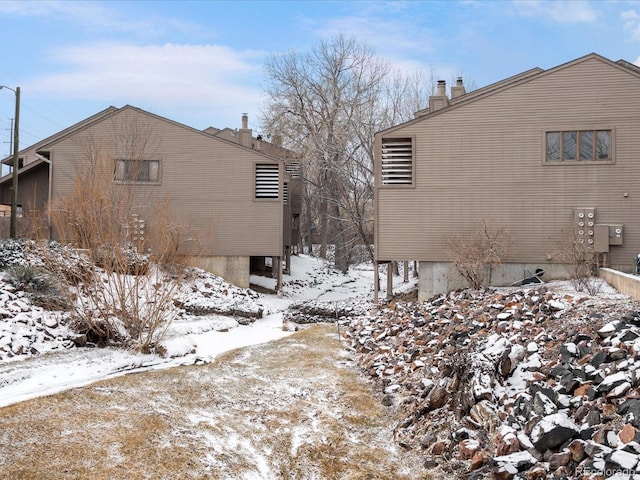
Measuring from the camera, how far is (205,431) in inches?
251

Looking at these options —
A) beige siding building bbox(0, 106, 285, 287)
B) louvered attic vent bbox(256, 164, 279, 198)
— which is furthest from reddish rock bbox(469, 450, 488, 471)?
louvered attic vent bbox(256, 164, 279, 198)

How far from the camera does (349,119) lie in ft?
94.5

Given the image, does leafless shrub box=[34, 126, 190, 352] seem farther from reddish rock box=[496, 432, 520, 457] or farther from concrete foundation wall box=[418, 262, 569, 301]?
concrete foundation wall box=[418, 262, 569, 301]

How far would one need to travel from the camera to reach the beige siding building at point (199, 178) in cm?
1992

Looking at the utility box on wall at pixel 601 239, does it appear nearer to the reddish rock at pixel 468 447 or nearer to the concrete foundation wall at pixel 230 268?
the reddish rock at pixel 468 447

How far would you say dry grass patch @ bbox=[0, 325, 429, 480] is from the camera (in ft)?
17.8

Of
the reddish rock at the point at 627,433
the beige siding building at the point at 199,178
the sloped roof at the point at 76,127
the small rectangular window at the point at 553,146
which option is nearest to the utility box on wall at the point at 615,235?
the small rectangular window at the point at 553,146

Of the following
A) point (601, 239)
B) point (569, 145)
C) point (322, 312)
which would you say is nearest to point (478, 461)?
point (601, 239)

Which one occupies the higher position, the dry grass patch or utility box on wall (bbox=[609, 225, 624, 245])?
utility box on wall (bbox=[609, 225, 624, 245])

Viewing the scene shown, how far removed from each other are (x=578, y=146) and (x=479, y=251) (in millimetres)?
4177

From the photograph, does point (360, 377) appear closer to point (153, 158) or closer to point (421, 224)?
point (421, 224)

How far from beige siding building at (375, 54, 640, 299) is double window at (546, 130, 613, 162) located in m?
0.03

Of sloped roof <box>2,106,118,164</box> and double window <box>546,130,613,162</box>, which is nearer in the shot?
double window <box>546,130,613,162</box>

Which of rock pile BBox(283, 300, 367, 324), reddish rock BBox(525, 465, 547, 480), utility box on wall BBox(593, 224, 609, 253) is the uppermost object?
utility box on wall BBox(593, 224, 609, 253)
